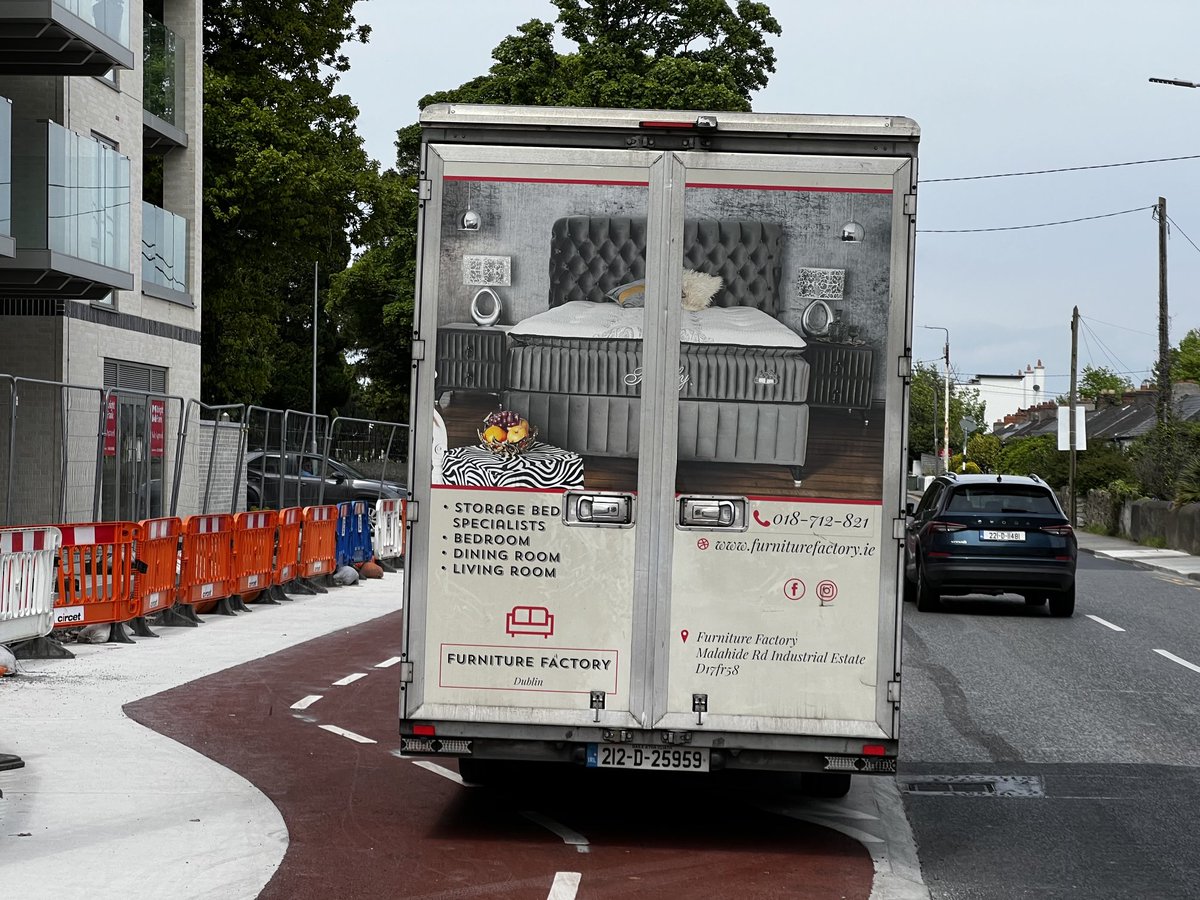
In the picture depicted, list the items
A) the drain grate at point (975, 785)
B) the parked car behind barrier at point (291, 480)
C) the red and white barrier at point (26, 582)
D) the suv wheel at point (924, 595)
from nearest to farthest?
1. the drain grate at point (975, 785)
2. the red and white barrier at point (26, 582)
3. the suv wheel at point (924, 595)
4. the parked car behind barrier at point (291, 480)

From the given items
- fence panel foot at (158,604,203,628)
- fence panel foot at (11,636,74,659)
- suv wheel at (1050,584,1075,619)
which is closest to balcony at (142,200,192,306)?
fence panel foot at (158,604,203,628)

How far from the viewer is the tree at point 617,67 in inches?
1693

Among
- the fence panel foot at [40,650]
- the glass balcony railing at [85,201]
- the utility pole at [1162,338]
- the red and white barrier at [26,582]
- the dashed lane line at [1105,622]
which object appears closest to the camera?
the red and white barrier at [26,582]

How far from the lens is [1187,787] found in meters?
8.65

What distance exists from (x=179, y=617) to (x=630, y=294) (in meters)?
10.1

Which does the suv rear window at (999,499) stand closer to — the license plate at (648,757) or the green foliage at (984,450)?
the license plate at (648,757)

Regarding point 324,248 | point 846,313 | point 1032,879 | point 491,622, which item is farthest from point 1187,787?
point 324,248

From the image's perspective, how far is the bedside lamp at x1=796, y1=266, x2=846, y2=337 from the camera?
22.4 ft

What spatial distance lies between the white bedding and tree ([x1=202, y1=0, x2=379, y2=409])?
93.1ft

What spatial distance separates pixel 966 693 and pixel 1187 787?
3.41m

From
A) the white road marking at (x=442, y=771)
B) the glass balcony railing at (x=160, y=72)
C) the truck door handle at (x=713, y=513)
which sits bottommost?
the white road marking at (x=442, y=771)

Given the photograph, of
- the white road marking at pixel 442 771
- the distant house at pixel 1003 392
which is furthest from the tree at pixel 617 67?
the distant house at pixel 1003 392

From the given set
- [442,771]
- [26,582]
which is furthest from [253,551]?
[442,771]

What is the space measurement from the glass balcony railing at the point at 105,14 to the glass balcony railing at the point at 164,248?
487cm
